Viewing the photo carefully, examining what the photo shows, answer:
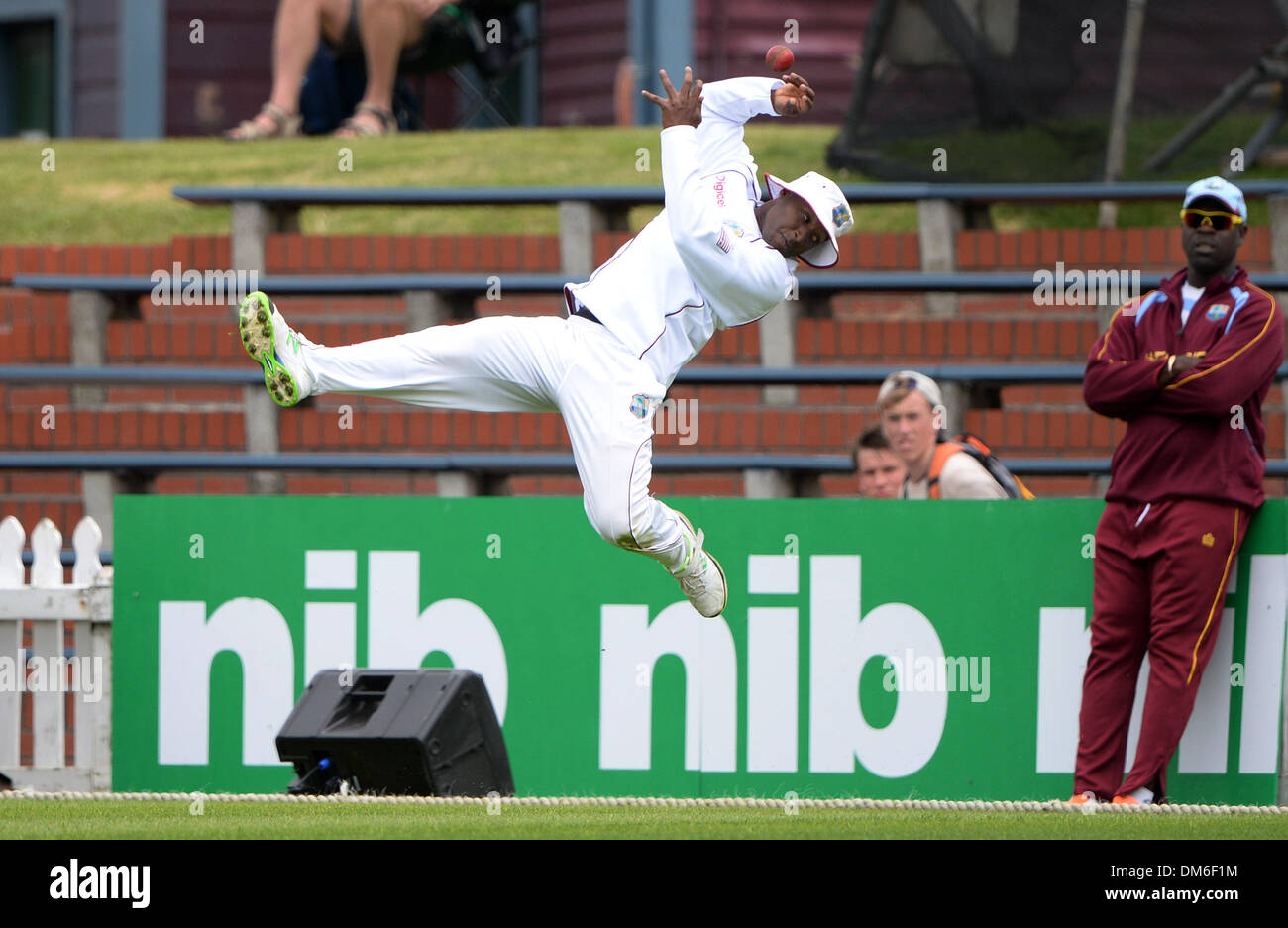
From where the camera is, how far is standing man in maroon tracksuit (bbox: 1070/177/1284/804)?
7086 mm

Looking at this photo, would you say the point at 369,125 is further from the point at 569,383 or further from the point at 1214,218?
the point at 569,383

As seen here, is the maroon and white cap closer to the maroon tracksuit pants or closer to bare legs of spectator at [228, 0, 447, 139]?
the maroon tracksuit pants

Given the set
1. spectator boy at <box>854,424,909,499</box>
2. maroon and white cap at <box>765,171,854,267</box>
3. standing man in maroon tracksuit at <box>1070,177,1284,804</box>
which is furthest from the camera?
spectator boy at <box>854,424,909,499</box>

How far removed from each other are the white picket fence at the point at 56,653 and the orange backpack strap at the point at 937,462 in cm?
351

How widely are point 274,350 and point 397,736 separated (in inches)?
55.7

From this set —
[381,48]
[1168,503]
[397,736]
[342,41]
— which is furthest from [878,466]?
[342,41]

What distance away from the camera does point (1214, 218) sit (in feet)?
23.7

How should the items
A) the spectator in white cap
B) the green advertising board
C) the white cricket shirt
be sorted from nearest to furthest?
the white cricket shirt
the green advertising board
the spectator in white cap

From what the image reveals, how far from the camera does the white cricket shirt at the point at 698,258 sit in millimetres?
6066

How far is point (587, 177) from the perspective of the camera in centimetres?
1357

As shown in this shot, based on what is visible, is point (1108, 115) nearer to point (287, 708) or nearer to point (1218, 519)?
point (1218, 519)

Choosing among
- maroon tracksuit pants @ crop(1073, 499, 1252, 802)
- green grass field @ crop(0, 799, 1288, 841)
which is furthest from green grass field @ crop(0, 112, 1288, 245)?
green grass field @ crop(0, 799, 1288, 841)
